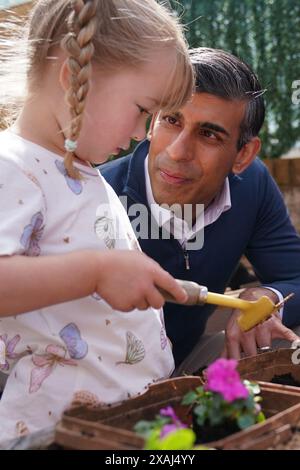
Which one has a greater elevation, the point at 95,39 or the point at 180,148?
the point at 95,39

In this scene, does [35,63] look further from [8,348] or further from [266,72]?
[266,72]

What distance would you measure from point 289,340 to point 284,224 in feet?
1.75

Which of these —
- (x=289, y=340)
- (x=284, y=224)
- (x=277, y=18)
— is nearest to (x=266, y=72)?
(x=277, y=18)

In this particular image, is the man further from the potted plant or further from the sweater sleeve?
the potted plant

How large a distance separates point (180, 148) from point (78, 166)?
720mm

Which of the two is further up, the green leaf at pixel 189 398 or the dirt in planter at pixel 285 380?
the green leaf at pixel 189 398

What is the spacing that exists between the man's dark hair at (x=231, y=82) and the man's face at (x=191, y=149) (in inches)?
1.2

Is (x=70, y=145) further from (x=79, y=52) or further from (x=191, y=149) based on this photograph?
(x=191, y=149)

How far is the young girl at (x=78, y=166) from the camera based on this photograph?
147 cm

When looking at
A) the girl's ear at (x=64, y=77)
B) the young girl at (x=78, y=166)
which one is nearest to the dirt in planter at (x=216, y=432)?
the young girl at (x=78, y=166)

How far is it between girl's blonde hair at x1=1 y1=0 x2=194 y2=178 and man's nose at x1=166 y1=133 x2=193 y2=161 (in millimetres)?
632

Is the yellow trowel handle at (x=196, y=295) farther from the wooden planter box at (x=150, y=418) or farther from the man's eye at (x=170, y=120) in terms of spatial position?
the man's eye at (x=170, y=120)

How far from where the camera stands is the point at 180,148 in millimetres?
2318

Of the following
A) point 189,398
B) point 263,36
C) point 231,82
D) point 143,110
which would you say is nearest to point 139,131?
point 143,110
